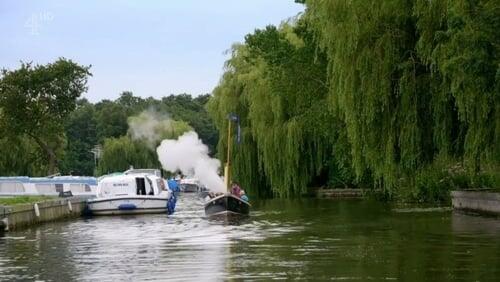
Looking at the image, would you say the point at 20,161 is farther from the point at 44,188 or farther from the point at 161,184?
the point at 161,184

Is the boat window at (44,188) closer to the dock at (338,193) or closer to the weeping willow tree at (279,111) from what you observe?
the weeping willow tree at (279,111)

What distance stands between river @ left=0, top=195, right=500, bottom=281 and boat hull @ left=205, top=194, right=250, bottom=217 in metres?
2.11

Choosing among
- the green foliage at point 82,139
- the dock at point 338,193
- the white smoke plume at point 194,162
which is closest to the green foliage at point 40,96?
the white smoke plume at point 194,162

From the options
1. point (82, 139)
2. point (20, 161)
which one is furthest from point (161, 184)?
point (82, 139)

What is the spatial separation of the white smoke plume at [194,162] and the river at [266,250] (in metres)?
10.0

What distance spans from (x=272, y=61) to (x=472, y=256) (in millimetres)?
26898

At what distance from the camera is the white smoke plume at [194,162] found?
42.7 m

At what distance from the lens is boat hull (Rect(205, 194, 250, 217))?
34.6 m

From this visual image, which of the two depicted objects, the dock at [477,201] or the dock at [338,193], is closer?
the dock at [477,201]

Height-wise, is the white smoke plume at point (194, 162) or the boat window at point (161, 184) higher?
the white smoke plume at point (194, 162)

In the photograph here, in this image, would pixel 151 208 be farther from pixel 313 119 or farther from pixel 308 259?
pixel 308 259

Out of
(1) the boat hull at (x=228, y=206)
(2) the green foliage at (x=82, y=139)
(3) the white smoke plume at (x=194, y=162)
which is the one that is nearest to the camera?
(1) the boat hull at (x=228, y=206)

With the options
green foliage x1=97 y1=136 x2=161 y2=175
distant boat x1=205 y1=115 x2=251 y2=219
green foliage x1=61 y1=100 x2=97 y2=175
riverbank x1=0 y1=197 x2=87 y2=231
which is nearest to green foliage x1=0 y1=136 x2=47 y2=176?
green foliage x1=97 y1=136 x2=161 y2=175

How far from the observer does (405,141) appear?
2530 centimetres
